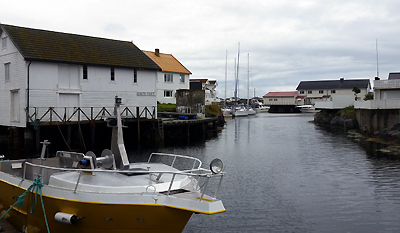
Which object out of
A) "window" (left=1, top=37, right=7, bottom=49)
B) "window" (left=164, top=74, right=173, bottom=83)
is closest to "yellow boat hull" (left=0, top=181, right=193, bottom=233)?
"window" (left=1, top=37, right=7, bottom=49)

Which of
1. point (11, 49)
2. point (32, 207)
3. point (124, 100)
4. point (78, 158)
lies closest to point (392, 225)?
point (78, 158)

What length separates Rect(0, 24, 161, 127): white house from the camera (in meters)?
29.1

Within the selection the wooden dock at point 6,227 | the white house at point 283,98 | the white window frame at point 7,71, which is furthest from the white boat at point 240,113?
the wooden dock at point 6,227

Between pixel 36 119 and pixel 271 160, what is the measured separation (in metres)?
17.4

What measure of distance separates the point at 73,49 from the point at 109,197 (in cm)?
2679

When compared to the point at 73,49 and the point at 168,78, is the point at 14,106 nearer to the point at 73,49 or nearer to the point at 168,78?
the point at 73,49

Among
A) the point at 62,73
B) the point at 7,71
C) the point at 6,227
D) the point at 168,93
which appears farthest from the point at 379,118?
the point at 6,227

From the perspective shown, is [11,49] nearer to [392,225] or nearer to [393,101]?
[392,225]

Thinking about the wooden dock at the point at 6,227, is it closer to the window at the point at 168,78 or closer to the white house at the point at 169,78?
the white house at the point at 169,78

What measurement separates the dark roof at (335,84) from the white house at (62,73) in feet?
292

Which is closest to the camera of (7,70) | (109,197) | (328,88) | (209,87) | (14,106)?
(109,197)

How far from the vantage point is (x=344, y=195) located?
16.9 m

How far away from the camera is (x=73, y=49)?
32.7 meters

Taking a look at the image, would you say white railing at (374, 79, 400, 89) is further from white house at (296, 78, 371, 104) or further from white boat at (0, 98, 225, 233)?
white house at (296, 78, 371, 104)
